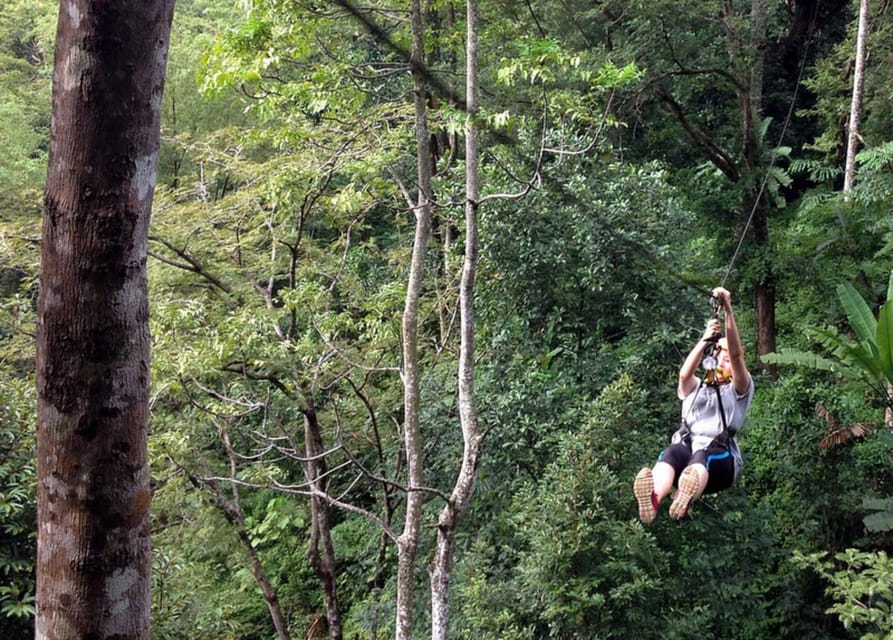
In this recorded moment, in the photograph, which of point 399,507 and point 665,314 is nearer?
point 665,314

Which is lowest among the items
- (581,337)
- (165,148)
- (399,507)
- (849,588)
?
(849,588)

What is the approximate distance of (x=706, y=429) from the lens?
12.6 feet

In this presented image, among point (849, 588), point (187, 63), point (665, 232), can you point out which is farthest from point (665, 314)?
point (187, 63)

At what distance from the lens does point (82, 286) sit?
1.42 m

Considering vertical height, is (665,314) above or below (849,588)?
above

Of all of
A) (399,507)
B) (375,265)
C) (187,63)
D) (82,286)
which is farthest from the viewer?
(187,63)

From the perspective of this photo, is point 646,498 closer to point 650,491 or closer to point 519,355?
point 650,491

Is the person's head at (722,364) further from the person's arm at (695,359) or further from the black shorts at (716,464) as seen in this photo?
the black shorts at (716,464)

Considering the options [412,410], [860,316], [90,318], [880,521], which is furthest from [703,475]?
[860,316]

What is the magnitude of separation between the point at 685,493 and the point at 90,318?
2.98m

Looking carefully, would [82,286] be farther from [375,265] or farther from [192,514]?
[375,265]

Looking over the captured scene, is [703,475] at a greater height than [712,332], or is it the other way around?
[712,332]

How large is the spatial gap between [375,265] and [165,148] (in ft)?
14.8

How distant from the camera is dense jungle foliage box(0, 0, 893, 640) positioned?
15.9ft
